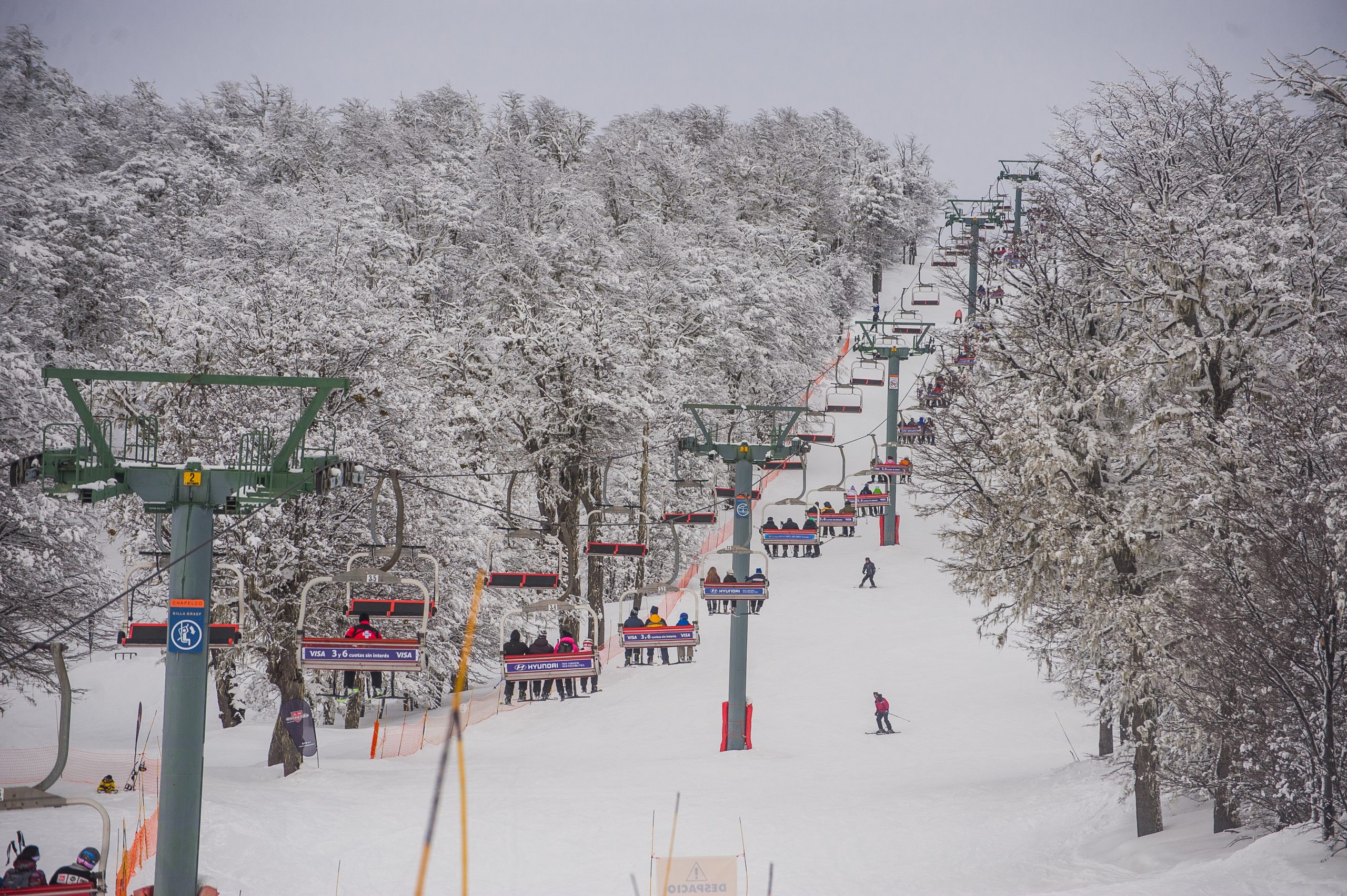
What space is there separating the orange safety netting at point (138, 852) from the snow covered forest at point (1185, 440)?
12.3 meters

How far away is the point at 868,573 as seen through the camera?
116 ft

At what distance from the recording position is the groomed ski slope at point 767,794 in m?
14.3

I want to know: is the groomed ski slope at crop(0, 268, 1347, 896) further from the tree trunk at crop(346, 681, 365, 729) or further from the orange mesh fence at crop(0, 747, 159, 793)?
the tree trunk at crop(346, 681, 365, 729)

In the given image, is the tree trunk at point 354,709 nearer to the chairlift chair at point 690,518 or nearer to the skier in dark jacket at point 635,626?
the skier in dark jacket at point 635,626

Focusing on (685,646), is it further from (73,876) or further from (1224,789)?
(73,876)

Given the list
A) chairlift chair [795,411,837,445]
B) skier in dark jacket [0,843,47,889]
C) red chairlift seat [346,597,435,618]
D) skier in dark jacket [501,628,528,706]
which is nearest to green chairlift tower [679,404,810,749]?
skier in dark jacket [501,628,528,706]

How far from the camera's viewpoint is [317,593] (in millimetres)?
21062

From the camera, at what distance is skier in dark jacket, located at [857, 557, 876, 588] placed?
35375 millimetres

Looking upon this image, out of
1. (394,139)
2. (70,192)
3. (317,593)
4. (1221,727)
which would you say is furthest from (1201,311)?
(394,139)

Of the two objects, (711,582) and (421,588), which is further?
(711,582)

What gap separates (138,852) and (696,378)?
28.0 metres

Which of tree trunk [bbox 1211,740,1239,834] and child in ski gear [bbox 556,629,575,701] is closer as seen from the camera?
tree trunk [bbox 1211,740,1239,834]

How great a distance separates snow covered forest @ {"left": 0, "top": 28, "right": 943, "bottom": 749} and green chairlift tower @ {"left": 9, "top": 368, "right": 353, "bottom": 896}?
6.12 meters

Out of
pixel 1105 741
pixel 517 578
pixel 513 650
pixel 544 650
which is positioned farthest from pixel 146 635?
pixel 1105 741
